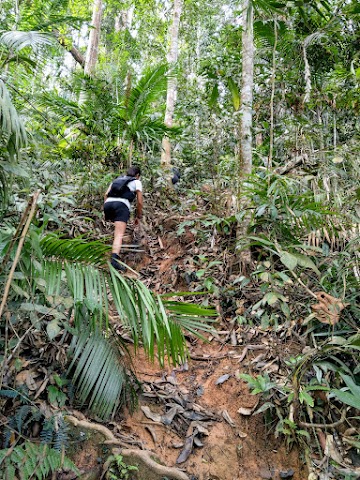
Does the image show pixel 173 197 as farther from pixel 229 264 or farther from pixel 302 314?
pixel 302 314

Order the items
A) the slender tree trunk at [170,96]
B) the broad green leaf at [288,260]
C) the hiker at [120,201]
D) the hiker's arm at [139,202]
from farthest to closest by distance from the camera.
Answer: the slender tree trunk at [170,96]
the hiker's arm at [139,202]
the hiker at [120,201]
the broad green leaf at [288,260]

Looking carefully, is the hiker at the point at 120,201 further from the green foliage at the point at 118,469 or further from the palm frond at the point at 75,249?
the green foliage at the point at 118,469

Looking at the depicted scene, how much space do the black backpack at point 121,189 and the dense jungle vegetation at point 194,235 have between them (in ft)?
1.93

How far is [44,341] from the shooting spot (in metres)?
2.77

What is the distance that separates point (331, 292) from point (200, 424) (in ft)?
5.05

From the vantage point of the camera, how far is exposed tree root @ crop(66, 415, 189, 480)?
2205 millimetres

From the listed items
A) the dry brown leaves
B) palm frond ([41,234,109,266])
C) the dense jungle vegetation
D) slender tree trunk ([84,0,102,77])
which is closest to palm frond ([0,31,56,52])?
the dense jungle vegetation

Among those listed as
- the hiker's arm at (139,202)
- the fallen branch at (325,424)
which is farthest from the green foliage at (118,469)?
the hiker's arm at (139,202)

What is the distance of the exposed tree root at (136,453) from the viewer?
7.23ft

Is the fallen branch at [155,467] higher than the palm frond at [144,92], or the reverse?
the palm frond at [144,92]

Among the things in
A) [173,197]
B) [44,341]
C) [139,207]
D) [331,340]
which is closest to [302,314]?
[331,340]

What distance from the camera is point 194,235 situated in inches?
195

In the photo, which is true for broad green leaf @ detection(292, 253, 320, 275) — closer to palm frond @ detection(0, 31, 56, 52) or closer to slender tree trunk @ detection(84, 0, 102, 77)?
palm frond @ detection(0, 31, 56, 52)

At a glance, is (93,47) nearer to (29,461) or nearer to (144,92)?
(144,92)
